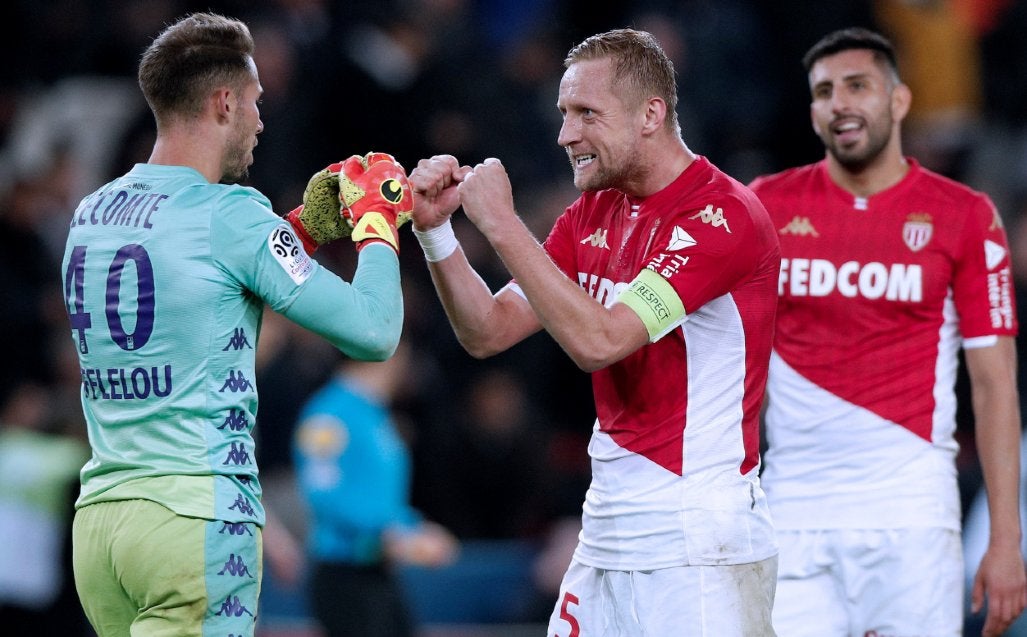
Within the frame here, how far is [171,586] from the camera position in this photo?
13.6ft

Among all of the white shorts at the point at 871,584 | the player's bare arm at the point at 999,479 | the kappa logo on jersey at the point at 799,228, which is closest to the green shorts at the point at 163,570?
the white shorts at the point at 871,584

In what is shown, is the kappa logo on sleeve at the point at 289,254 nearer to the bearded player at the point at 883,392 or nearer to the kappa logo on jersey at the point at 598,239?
the kappa logo on jersey at the point at 598,239

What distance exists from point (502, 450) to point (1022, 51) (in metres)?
5.46

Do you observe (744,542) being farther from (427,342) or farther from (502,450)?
(427,342)

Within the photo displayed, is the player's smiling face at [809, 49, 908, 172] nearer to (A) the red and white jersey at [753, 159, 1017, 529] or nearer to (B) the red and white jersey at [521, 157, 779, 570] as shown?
(A) the red and white jersey at [753, 159, 1017, 529]

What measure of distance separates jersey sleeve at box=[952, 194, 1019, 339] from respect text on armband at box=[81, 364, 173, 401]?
9.91 feet

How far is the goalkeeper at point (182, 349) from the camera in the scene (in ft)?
13.7

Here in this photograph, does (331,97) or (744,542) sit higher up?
(331,97)

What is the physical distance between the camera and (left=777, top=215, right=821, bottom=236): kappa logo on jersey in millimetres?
5727

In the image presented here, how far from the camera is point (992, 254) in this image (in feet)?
18.3

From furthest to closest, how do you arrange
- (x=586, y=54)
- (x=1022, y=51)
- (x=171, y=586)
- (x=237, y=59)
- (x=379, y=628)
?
(x=1022, y=51), (x=379, y=628), (x=586, y=54), (x=237, y=59), (x=171, y=586)

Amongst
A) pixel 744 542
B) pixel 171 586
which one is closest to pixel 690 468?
pixel 744 542

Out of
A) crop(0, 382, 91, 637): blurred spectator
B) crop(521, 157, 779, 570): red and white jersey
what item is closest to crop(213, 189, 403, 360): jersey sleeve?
crop(521, 157, 779, 570): red and white jersey

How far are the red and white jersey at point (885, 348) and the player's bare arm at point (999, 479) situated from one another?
0.10 metres
